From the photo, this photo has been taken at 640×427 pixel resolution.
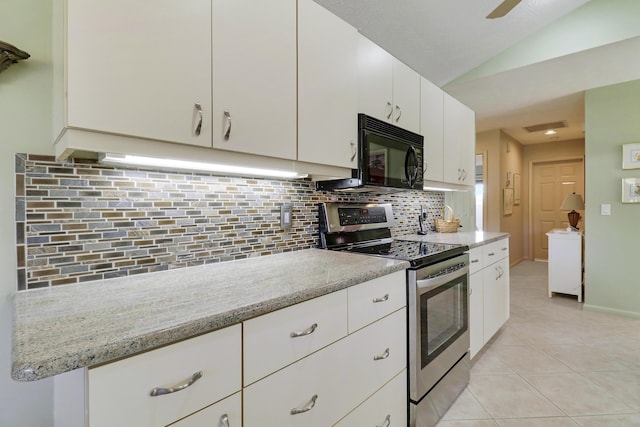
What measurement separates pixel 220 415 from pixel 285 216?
3.48 ft

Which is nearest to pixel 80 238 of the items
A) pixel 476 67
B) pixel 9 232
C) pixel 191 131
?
pixel 9 232

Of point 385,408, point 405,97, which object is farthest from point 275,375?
point 405,97

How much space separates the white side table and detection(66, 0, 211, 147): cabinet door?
4.50 metres

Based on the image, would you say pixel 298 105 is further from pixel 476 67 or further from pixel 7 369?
pixel 476 67

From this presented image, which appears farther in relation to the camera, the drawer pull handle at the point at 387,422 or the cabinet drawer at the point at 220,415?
the drawer pull handle at the point at 387,422

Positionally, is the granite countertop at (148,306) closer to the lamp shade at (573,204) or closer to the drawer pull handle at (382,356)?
the drawer pull handle at (382,356)

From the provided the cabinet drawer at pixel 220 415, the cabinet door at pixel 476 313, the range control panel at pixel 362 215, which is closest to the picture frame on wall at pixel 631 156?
the cabinet door at pixel 476 313

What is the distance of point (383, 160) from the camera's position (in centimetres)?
184

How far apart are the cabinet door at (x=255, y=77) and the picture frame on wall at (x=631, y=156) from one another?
12.5 ft

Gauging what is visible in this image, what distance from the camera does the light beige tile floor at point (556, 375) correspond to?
1699 mm

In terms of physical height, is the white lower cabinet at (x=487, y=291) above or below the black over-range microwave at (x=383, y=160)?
below

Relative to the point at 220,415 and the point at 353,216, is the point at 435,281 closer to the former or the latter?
the point at 353,216

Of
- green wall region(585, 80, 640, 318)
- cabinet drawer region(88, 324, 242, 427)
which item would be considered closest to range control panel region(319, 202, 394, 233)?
cabinet drawer region(88, 324, 242, 427)

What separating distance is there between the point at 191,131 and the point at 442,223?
2.59 metres
